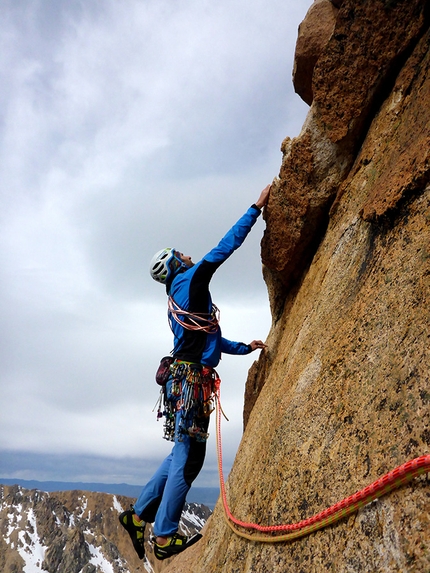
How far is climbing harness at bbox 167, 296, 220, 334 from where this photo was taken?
22.5ft

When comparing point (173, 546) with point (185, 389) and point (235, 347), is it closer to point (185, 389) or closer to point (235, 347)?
point (185, 389)

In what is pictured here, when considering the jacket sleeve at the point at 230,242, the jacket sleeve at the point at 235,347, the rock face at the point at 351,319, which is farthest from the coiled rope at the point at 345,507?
the jacket sleeve at the point at 230,242

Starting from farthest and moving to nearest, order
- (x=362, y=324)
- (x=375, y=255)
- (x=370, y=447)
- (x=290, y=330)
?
(x=290, y=330)
(x=375, y=255)
(x=362, y=324)
(x=370, y=447)

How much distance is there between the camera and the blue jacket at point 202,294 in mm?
6629

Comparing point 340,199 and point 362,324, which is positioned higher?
point 340,199

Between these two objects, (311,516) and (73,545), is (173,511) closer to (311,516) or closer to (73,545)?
(311,516)

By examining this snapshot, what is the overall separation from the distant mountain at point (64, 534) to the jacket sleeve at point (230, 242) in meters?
128

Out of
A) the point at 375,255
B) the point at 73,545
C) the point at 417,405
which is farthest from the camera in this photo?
the point at 73,545

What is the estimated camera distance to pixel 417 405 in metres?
3.23

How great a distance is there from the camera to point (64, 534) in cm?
13125

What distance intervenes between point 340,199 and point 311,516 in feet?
12.8

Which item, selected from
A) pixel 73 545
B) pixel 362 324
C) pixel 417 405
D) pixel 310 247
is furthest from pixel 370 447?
pixel 73 545

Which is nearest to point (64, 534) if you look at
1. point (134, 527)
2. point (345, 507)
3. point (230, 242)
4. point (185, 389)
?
point (134, 527)

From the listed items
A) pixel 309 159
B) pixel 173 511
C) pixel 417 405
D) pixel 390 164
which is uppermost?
pixel 309 159
